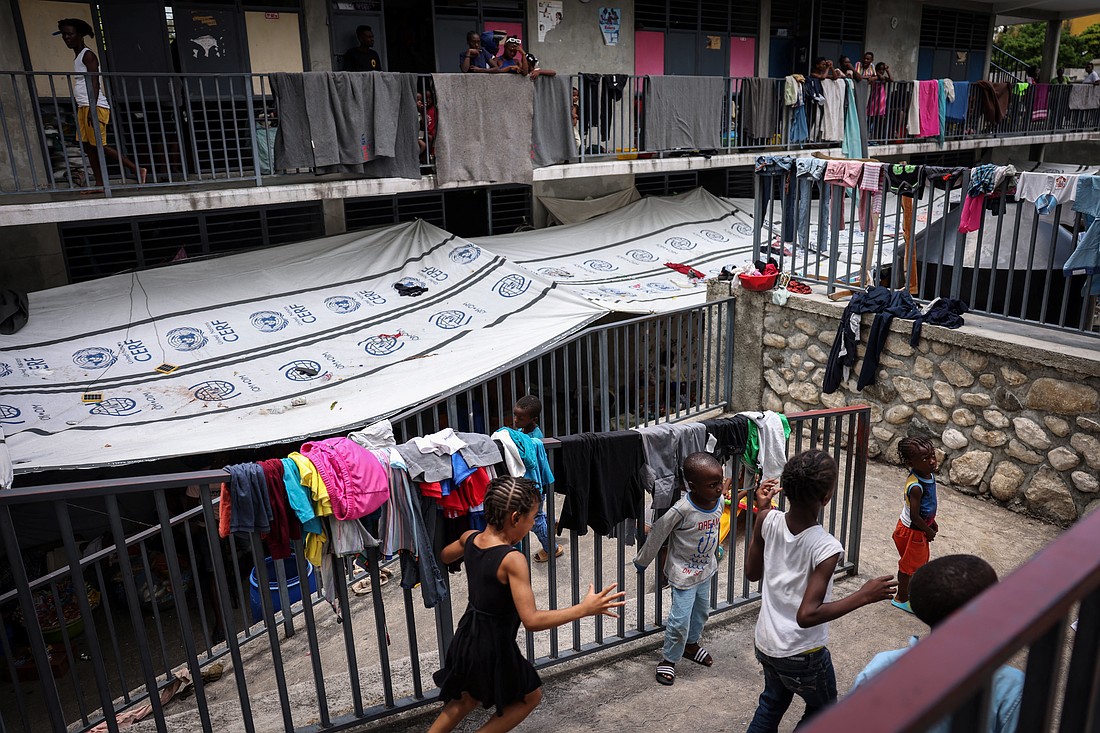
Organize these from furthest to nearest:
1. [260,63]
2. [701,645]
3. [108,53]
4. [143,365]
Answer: [260,63] < [108,53] < [143,365] < [701,645]

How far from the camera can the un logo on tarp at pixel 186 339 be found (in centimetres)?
780

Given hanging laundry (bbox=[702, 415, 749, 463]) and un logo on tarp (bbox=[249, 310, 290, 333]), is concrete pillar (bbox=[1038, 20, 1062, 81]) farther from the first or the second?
hanging laundry (bbox=[702, 415, 749, 463])

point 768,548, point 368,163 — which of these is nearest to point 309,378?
point 368,163

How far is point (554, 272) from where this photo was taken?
34.6 ft

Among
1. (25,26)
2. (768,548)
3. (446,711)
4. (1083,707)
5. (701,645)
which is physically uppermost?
(25,26)

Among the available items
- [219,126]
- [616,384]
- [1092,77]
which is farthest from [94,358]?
[1092,77]

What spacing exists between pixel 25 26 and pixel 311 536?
9.07 m

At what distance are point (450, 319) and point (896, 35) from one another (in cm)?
1501

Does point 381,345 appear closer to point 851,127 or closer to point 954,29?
point 851,127

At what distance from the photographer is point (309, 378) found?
24.7 feet

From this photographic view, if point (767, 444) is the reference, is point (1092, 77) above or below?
above

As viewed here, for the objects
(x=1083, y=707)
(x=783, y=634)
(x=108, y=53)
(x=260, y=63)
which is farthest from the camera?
(x=260, y=63)

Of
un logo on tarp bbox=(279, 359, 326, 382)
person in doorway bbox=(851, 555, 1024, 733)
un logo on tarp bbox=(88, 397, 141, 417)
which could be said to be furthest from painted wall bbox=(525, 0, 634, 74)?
person in doorway bbox=(851, 555, 1024, 733)

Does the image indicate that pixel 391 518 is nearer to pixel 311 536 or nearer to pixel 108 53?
pixel 311 536
